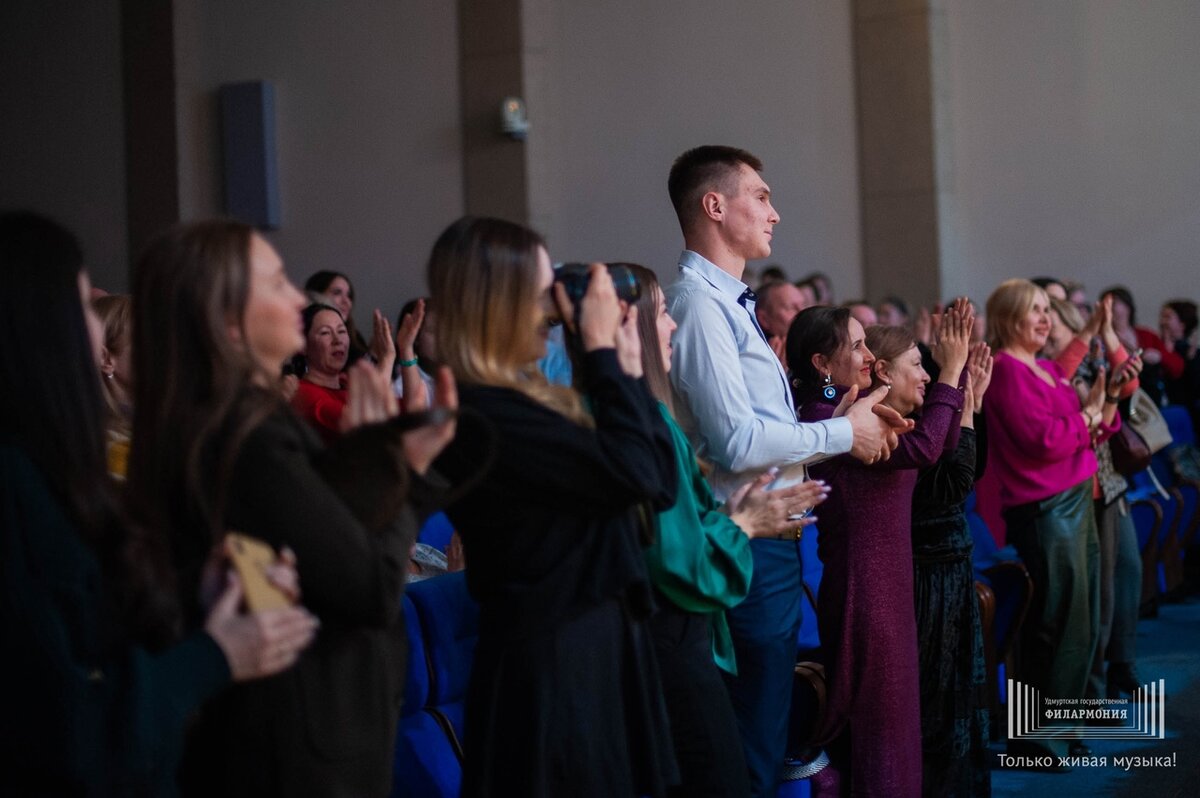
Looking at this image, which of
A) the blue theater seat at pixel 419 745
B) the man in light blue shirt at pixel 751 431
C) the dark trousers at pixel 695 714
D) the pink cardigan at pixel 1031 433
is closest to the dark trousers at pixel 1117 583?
the pink cardigan at pixel 1031 433

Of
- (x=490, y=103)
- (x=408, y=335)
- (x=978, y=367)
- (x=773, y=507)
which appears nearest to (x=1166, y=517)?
(x=978, y=367)

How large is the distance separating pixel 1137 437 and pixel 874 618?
2.57 metres

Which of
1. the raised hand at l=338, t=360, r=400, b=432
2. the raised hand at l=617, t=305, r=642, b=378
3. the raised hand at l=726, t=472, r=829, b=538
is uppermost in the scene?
the raised hand at l=617, t=305, r=642, b=378

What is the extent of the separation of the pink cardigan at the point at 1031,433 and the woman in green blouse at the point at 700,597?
200cm

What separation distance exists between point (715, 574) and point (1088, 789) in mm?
2117

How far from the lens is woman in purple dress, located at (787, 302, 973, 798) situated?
3021mm

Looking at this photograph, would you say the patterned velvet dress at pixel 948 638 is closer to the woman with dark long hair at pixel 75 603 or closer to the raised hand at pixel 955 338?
the raised hand at pixel 955 338

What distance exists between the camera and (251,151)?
8305 millimetres

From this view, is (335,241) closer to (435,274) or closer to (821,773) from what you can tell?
(821,773)

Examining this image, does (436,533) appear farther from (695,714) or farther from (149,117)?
Result: (149,117)

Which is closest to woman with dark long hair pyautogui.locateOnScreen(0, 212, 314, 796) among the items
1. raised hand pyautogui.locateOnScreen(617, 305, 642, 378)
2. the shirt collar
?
raised hand pyautogui.locateOnScreen(617, 305, 642, 378)

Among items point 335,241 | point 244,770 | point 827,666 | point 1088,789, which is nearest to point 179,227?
point 244,770

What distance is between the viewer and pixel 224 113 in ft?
27.6

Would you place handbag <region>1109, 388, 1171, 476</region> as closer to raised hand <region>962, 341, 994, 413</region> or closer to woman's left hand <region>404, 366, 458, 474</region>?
raised hand <region>962, 341, 994, 413</region>
